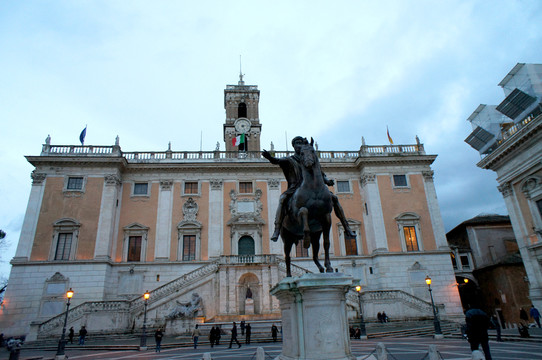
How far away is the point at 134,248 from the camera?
1133 inches

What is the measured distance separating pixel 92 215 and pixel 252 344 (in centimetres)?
1876

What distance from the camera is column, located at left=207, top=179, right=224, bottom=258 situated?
2895 centimetres

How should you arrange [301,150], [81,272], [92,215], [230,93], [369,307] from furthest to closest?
1. [230,93]
2. [92,215]
3. [81,272]
4. [369,307]
5. [301,150]

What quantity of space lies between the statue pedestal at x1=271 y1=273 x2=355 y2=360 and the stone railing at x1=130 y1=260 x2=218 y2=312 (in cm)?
2046

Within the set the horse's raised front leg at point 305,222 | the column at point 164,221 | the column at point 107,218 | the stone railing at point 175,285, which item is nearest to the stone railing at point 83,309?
the stone railing at point 175,285

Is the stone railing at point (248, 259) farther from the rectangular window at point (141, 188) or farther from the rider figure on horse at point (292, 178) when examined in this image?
the rider figure on horse at point (292, 178)

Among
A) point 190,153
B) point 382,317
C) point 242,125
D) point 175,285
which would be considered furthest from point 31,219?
point 382,317

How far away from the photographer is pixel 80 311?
22.7m

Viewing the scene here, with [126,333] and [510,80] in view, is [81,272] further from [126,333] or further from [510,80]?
[510,80]

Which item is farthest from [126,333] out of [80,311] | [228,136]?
[228,136]

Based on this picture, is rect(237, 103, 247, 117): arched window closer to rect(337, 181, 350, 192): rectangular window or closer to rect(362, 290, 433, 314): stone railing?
rect(337, 181, 350, 192): rectangular window

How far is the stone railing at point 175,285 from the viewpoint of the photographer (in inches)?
931

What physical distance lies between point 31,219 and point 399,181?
106ft

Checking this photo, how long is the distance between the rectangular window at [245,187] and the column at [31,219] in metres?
16.8
